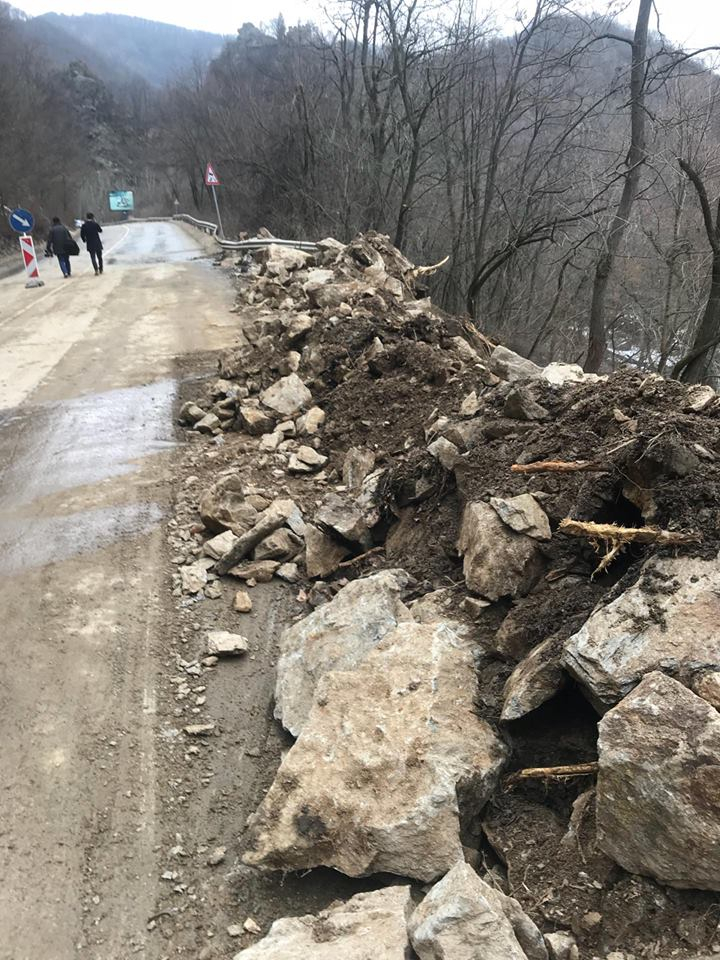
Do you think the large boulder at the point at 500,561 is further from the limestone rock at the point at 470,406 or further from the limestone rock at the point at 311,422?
the limestone rock at the point at 311,422

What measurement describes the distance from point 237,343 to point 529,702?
910cm

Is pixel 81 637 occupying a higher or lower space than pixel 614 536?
lower

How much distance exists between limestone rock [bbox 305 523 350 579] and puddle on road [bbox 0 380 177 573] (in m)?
1.62

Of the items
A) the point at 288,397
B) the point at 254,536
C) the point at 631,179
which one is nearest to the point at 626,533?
the point at 254,536

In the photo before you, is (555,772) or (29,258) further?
(29,258)

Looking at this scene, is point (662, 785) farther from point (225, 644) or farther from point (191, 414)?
point (191, 414)

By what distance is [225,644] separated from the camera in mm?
4496

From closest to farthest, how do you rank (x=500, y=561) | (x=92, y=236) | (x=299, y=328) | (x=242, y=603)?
(x=500, y=561) < (x=242, y=603) < (x=299, y=328) < (x=92, y=236)

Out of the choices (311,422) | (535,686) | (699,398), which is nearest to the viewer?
(535,686)

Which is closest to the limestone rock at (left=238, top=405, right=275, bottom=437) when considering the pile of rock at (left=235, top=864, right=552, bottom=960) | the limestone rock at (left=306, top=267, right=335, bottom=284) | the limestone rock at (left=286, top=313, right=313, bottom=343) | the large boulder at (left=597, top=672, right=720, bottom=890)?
the limestone rock at (left=286, top=313, right=313, bottom=343)

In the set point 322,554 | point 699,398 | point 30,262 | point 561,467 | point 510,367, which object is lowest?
point 322,554

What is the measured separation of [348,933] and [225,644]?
90.7 inches

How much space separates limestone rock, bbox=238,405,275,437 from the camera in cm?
744

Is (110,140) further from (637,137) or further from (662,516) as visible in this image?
(662,516)
